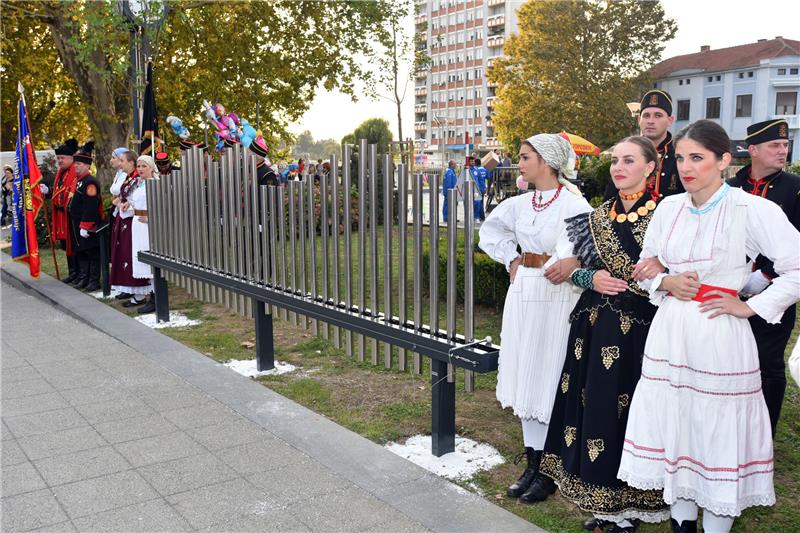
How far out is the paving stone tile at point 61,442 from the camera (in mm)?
4926

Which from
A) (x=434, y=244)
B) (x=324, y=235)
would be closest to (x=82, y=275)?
(x=324, y=235)

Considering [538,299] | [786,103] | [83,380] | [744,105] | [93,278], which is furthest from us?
[744,105]

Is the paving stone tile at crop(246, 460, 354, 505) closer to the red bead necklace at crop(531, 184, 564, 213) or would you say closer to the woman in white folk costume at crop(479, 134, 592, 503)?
the woman in white folk costume at crop(479, 134, 592, 503)

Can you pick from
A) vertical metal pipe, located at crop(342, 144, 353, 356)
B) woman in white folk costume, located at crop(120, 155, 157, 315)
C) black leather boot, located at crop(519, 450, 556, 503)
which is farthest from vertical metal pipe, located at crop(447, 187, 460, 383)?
woman in white folk costume, located at crop(120, 155, 157, 315)

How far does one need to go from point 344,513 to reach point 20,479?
2035 millimetres

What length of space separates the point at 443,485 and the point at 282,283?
106 inches

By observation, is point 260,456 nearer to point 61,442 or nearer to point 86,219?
point 61,442

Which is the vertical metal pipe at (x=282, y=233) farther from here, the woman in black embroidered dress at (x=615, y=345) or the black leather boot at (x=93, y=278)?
the black leather boot at (x=93, y=278)

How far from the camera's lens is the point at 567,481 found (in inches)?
150

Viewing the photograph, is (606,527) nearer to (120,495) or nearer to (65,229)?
(120,495)

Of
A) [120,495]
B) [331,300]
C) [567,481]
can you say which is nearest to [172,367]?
[331,300]

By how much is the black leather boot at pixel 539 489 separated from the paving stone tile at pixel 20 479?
279cm

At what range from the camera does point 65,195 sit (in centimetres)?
1178

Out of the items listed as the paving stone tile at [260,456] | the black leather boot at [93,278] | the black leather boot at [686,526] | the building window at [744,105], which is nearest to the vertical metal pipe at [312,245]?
the paving stone tile at [260,456]
